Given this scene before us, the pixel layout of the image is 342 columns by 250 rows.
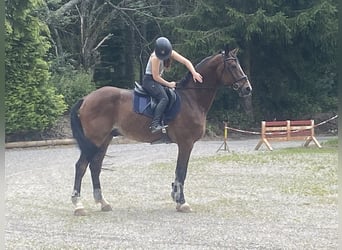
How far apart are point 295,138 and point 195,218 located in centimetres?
1200

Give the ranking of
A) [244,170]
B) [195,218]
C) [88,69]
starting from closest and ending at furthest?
[195,218], [244,170], [88,69]

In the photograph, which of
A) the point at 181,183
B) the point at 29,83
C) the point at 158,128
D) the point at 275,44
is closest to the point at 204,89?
the point at 158,128

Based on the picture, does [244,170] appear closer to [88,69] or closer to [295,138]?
[295,138]

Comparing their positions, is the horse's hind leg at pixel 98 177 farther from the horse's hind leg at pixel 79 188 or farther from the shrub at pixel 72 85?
the shrub at pixel 72 85

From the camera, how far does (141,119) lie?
28.2ft

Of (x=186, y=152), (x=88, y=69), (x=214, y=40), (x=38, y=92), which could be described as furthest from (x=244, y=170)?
(x=88, y=69)

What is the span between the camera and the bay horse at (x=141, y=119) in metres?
8.59

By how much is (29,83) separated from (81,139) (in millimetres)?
10983

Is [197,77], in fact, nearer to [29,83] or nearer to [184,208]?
[184,208]

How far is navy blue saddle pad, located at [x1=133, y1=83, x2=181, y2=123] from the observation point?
28.0 feet

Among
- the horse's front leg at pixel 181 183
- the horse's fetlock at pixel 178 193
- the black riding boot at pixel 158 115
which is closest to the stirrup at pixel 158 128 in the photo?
the black riding boot at pixel 158 115

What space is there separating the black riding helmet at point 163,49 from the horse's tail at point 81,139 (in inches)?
51.3

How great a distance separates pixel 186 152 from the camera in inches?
343

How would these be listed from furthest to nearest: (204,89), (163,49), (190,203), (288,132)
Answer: (288,132) → (190,203) → (204,89) → (163,49)
